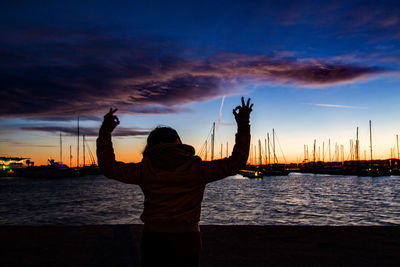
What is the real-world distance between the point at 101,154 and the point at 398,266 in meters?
5.14

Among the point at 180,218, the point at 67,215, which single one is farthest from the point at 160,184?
the point at 67,215

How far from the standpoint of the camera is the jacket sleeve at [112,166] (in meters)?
2.27

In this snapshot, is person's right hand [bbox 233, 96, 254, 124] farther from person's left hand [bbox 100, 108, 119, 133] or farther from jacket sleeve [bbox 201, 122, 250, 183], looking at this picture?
person's left hand [bbox 100, 108, 119, 133]

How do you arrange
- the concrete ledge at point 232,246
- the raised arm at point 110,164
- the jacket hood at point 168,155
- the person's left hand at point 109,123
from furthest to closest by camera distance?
the concrete ledge at point 232,246 < the person's left hand at point 109,123 < the raised arm at point 110,164 < the jacket hood at point 168,155

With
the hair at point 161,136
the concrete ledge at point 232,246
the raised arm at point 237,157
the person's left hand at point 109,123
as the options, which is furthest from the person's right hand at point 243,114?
the concrete ledge at point 232,246

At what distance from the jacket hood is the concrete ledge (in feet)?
12.4

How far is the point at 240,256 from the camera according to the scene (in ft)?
19.0

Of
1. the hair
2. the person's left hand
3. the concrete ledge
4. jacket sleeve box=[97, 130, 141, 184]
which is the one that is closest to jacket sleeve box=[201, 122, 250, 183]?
the hair

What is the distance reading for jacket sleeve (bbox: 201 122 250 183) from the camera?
2.21 m

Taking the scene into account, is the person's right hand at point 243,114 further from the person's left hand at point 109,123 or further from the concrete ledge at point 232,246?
the concrete ledge at point 232,246

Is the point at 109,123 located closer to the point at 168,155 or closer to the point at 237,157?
the point at 168,155

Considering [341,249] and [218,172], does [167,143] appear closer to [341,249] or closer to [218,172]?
[218,172]

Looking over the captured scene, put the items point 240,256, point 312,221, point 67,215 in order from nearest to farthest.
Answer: point 240,256 → point 312,221 → point 67,215

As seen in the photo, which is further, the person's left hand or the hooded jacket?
the person's left hand
